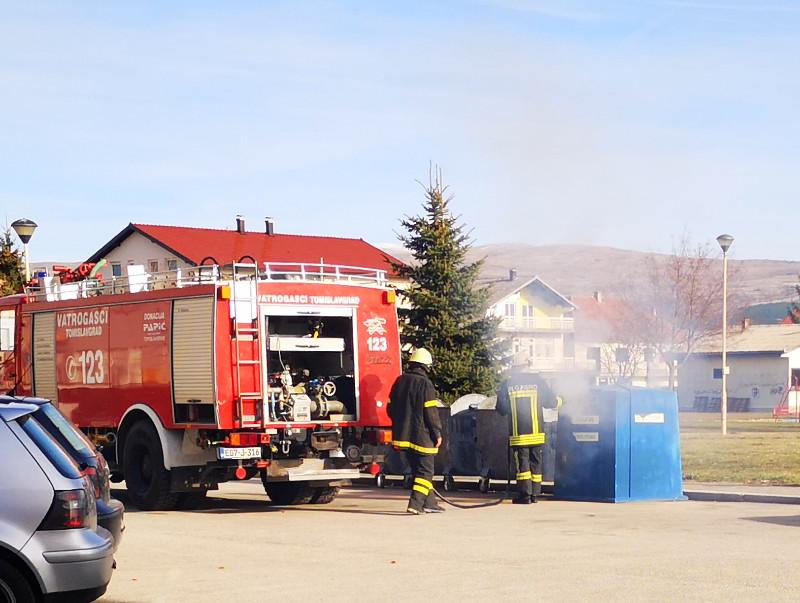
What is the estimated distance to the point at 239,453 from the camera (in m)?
15.0

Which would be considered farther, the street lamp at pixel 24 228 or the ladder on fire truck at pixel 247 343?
the street lamp at pixel 24 228

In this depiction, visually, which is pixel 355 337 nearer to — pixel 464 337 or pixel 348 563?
pixel 348 563

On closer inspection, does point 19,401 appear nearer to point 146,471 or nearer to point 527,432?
point 146,471

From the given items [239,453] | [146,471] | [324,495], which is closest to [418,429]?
[239,453]

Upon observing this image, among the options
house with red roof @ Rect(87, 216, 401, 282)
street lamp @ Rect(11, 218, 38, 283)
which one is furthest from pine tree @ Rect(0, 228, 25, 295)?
house with red roof @ Rect(87, 216, 401, 282)

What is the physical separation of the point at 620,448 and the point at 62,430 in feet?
30.7

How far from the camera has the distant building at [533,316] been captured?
28.7 meters

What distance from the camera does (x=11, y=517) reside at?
23.9 feet

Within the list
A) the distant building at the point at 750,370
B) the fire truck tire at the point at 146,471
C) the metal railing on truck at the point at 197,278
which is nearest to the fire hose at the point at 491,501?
the metal railing on truck at the point at 197,278

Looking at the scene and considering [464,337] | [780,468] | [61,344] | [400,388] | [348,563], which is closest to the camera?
[348,563]

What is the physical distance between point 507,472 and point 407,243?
10290mm

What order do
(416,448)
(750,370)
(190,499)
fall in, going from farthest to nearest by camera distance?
(750,370)
(190,499)
(416,448)

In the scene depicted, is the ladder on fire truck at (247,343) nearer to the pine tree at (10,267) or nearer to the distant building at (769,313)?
the pine tree at (10,267)

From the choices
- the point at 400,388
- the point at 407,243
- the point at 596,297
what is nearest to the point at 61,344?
the point at 400,388
